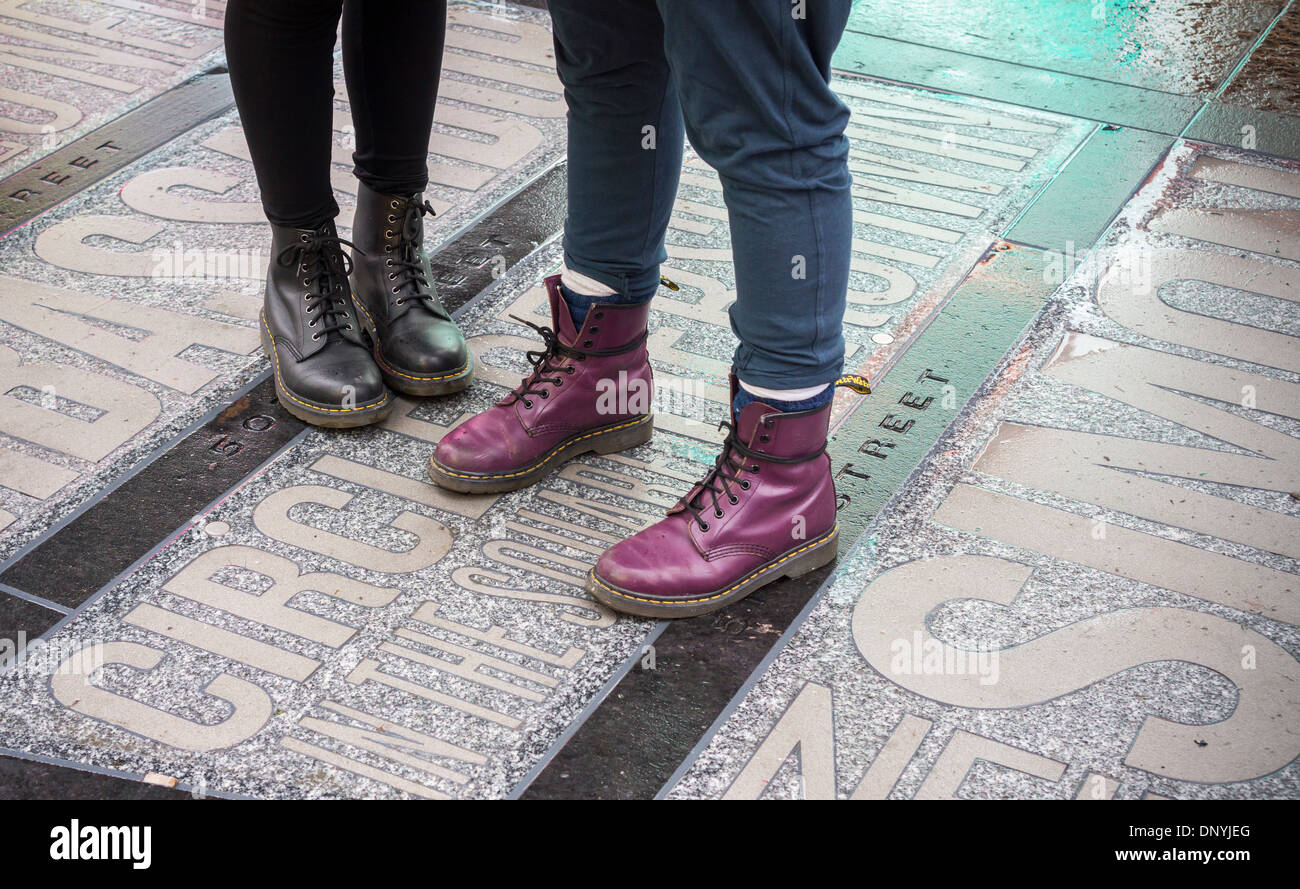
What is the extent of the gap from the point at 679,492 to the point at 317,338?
621mm

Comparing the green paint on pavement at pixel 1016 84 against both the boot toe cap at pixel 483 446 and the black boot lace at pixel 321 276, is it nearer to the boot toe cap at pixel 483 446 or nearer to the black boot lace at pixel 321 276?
the black boot lace at pixel 321 276

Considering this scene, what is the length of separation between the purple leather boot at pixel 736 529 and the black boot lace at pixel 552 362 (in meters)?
0.26

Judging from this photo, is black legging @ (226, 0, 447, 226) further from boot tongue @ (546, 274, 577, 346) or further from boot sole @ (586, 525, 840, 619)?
boot sole @ (586, 525, 840, 619)

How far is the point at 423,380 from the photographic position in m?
1.95

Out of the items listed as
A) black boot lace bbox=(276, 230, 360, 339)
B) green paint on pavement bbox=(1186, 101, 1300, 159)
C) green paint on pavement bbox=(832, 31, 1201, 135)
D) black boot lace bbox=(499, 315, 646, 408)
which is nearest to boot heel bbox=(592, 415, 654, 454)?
black boot lace bbox=(499, 315, 646, 408)

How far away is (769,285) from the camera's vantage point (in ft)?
4.76

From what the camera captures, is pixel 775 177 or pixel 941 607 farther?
pixel 941 607

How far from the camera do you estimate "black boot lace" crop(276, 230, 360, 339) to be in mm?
1938

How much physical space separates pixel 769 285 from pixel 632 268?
0.32m

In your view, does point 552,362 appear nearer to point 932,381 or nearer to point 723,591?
point 723,591

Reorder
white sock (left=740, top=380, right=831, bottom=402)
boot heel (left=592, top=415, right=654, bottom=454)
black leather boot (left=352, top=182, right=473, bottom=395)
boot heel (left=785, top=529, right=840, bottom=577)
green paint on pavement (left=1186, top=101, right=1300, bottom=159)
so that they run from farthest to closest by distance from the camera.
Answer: green paint on pavement (left=1186, top=101, right=1300, bottom=159), black leather boot (left=352, top=182, right=473, bottom=395), boot heel (left=592, top=415, right=654, bottom=454), boot heel (left=785, top=529, right=840, bottom=577), white sock (left=740, top=380, right=831, bottom=402)

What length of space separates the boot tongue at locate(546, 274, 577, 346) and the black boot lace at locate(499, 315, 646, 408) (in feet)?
0.04
